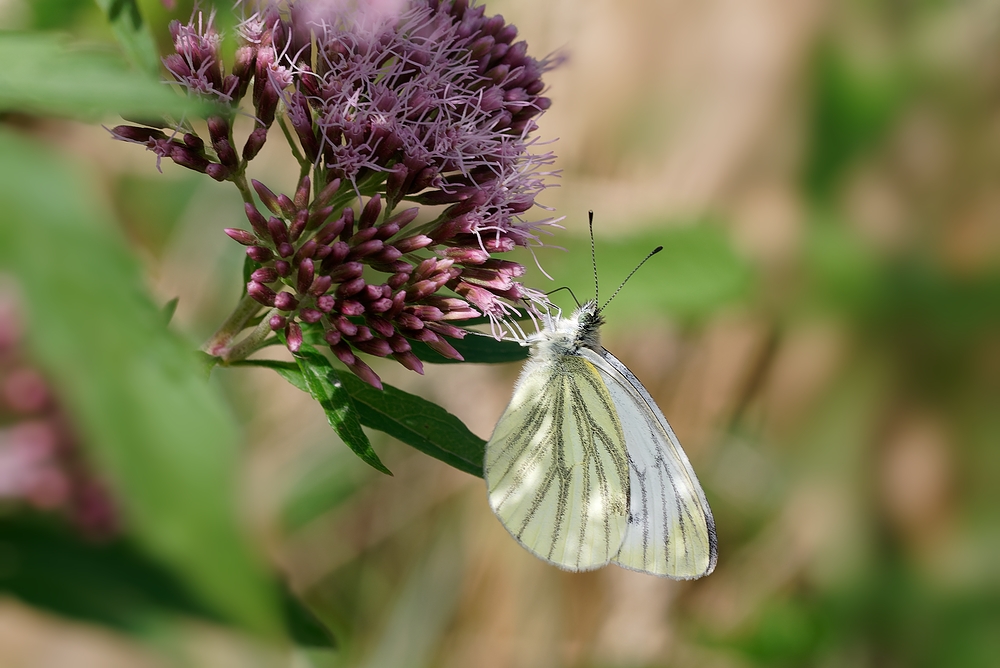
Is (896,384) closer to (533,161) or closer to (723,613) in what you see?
(723,613)

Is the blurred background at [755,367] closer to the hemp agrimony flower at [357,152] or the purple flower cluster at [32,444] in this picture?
the purple flower cluster at [32,444]

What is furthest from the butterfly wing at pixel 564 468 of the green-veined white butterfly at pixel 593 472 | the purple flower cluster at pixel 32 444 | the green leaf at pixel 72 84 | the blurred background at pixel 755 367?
the blurred background at pixel 755 367

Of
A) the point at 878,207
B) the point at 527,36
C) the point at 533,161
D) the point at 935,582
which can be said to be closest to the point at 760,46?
the point at 878,207

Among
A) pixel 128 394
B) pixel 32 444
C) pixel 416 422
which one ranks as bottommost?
pixel 32 444

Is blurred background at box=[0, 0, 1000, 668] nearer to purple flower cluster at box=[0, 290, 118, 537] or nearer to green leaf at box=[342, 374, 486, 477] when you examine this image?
purple flower cluster at box=[0, 290, 118, 537]

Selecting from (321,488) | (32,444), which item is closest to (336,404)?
(32,444)

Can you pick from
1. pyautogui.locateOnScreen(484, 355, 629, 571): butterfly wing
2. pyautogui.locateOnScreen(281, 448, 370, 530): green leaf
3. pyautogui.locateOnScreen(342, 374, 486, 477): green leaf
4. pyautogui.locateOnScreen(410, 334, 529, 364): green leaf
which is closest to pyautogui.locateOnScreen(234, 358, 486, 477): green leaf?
pyautogui.locateOnScreen(342, 374, 486, 477): green leaf

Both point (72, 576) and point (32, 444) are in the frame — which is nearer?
point (72, 576)

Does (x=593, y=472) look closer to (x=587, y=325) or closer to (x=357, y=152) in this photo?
(x=587, y=325)

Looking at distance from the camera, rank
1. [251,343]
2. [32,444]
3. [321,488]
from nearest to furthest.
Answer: [251,343] → [32,444] → [321,488]
